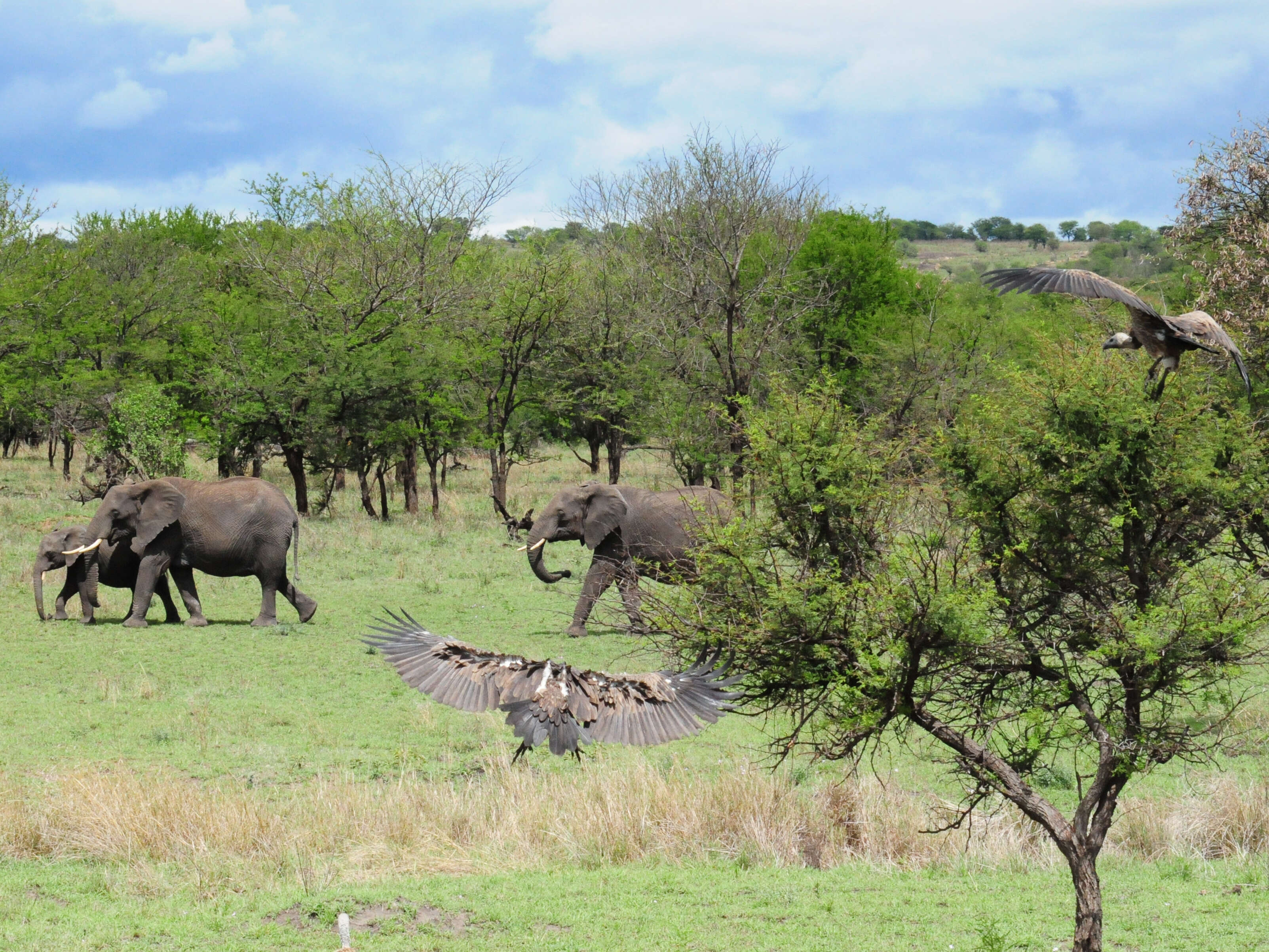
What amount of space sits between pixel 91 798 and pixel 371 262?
100ft

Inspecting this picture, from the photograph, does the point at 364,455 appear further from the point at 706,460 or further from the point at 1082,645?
the point at 1082,645

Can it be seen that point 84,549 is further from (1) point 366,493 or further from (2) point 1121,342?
(2) point 1121,342

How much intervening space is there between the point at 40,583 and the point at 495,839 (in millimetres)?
13268

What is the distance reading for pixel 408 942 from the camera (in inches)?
335

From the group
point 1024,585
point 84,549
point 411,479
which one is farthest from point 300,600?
point 411,479

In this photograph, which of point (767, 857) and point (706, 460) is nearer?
point (767, 857)

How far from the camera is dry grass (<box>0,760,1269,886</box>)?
10297 millimetres

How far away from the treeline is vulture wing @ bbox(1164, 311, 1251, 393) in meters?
22.4

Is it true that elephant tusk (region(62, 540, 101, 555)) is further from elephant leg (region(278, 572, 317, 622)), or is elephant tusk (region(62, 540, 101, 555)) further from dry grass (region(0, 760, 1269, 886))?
dry grass (region(0, 760, 1269, 886))

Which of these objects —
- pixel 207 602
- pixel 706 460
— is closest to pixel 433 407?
pixel 706 460

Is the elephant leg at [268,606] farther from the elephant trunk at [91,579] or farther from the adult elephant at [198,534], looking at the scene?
the elephant trunk at [91,579]

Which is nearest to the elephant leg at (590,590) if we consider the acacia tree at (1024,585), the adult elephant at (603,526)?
the adult elephant at (603,526)

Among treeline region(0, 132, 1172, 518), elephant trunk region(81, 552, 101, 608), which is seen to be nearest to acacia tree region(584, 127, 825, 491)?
treeline region(0, 132, 1172, 518)

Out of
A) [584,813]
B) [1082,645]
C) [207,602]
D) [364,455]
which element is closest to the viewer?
[1082,645]
